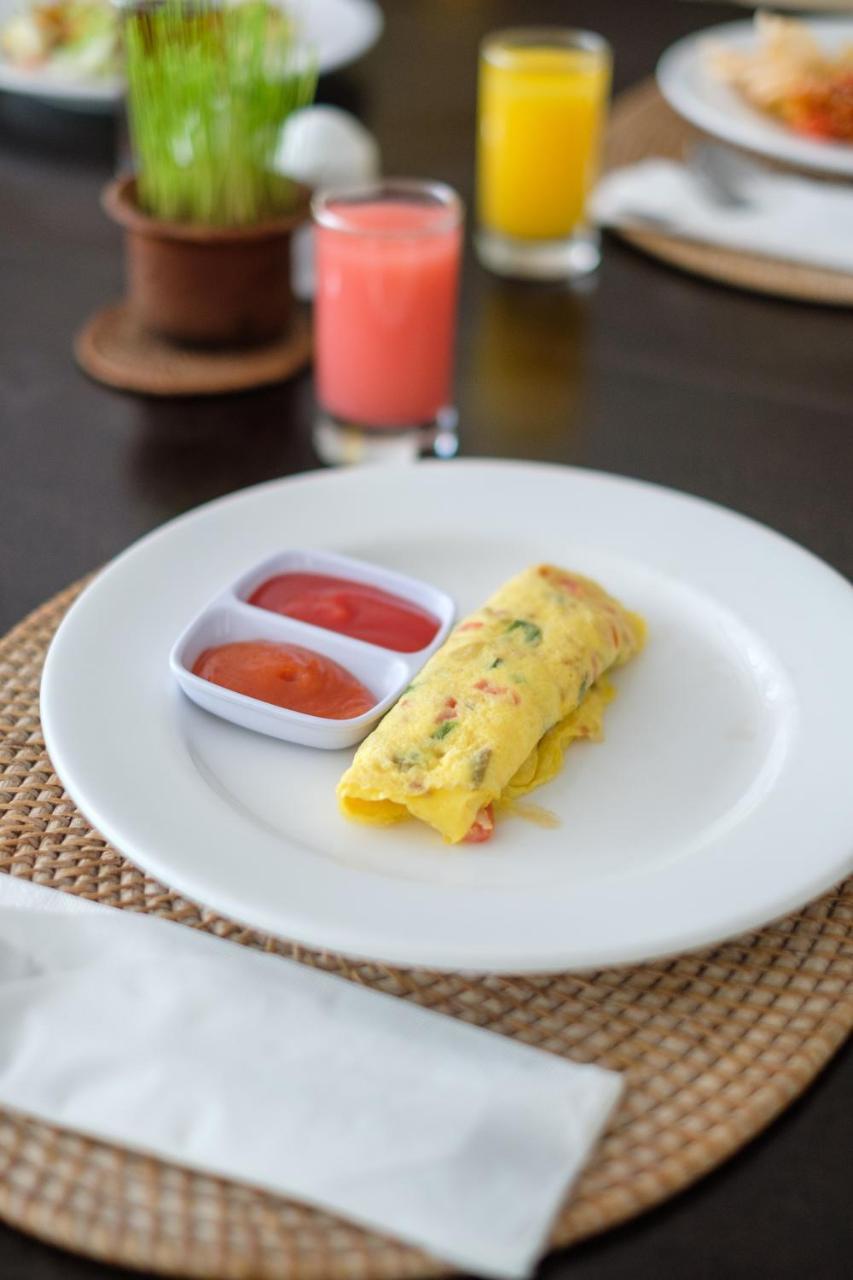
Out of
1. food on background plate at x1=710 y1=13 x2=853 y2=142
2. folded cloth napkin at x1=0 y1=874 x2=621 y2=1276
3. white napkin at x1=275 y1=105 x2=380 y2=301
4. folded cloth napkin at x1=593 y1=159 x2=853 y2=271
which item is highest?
food on background plate at x1=710 y1=13 x2=853 y2=142

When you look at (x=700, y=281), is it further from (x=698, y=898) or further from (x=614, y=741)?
(x=698, y=898)

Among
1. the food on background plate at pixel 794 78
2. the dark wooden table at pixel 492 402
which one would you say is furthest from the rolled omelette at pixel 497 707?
the food on background plate at pixel 794 78

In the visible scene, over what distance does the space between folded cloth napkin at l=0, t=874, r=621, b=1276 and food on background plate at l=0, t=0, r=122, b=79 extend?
174cm

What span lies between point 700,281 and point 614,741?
3.41 feet

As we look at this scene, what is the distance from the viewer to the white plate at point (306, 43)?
7.32ft

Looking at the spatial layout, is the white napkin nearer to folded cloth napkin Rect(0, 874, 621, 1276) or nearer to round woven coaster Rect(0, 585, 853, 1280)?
round woven coaster Rect(0, 585, 853, 1280)

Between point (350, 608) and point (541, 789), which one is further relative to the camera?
point (350, 608)

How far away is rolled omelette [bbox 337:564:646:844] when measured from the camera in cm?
99

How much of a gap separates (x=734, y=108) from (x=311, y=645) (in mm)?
1340

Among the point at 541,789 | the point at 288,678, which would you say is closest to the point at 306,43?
the point at 288,678

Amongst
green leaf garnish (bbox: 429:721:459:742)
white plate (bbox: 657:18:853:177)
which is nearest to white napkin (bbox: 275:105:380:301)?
white plate (bbox: 657:18:853:177)

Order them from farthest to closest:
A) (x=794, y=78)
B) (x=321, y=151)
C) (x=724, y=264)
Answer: (x=794, y=78)
(x=724, y=264)
(x=321, y=151)

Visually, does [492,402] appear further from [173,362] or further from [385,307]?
[173,362]

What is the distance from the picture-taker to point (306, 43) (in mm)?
2221
